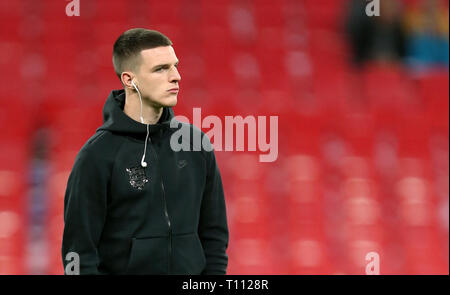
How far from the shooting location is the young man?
118cm

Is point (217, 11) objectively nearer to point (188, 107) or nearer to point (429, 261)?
point (188, 107)

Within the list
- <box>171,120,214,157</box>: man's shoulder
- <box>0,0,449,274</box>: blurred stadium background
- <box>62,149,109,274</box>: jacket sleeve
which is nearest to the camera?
<box>62,149,109,274</box>: jacket sleeve

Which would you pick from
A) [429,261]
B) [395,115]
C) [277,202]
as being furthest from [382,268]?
[395,115]

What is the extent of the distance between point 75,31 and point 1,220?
1.10 metres

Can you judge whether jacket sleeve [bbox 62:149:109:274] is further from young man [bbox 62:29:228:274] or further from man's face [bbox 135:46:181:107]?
man's face [bbox 135:46:181:107]

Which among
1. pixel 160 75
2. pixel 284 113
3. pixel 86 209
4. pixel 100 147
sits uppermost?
pixel 284 113

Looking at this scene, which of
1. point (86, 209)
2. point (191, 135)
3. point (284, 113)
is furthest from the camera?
point (284, 113)

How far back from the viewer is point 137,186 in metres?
1.20

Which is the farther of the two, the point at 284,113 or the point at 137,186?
the point at 284,113

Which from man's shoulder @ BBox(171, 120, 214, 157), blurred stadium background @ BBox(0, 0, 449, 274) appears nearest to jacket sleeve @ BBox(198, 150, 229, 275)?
man's shoulder @ BBox(171, 120, 214, 157)

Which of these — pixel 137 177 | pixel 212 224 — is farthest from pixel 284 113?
pixel 137 177

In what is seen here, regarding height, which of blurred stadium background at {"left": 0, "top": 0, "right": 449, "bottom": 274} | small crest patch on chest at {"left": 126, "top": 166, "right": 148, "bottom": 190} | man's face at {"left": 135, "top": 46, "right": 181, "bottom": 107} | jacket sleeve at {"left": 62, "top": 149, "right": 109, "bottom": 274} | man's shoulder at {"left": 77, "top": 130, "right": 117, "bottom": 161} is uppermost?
blurred stadium background at {"left": 0, "top": 0, "right": 449, "bottom": 274}

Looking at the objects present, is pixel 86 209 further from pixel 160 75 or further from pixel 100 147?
pixel 160 75

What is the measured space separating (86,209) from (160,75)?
0.25 meters
